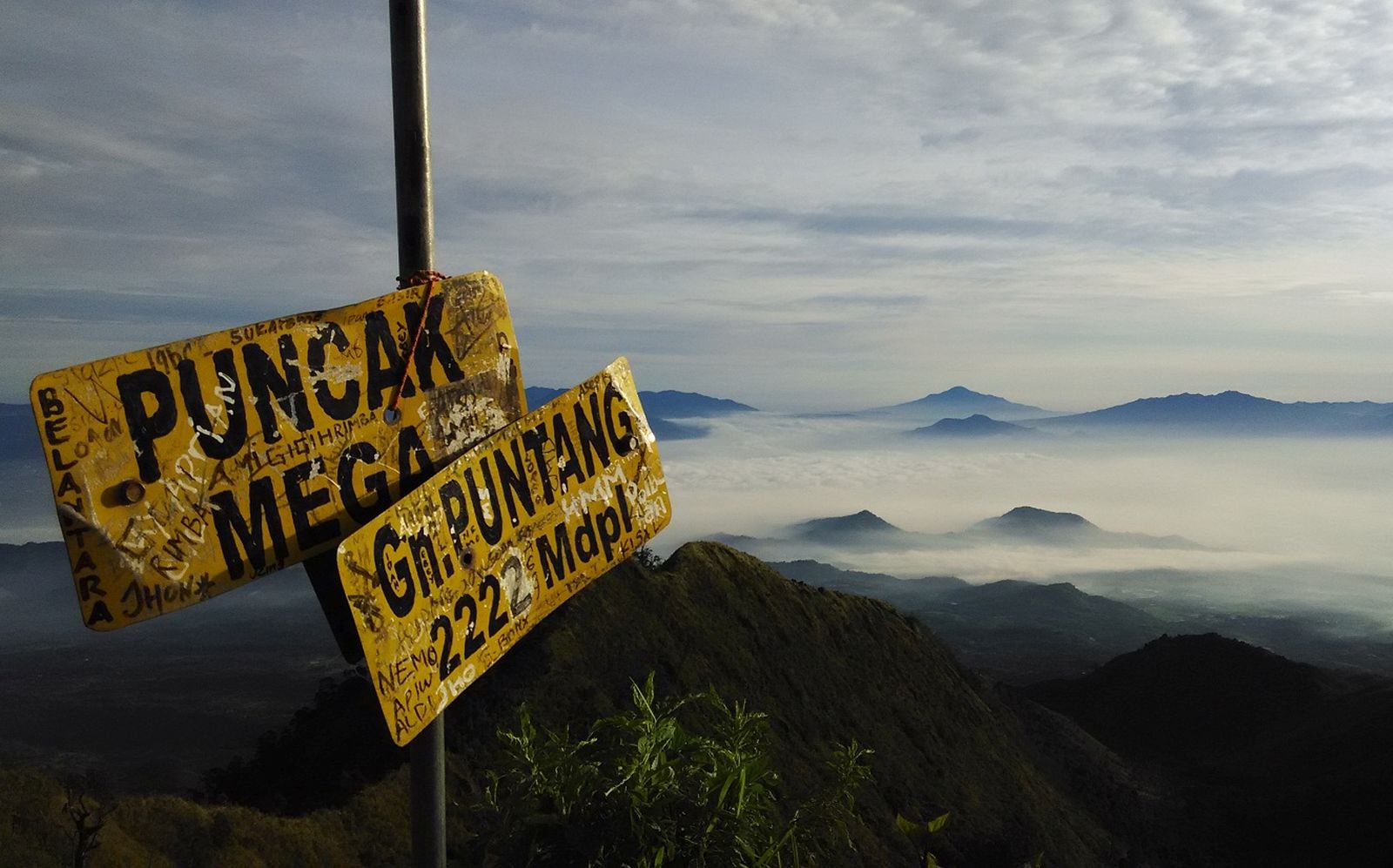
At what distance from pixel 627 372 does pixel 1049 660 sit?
10026 cm

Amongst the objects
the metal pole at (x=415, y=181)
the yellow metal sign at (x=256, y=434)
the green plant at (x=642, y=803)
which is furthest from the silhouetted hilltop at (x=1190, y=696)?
the yellow metal sign at (x=256, y=434)

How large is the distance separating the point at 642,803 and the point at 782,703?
59.7ft

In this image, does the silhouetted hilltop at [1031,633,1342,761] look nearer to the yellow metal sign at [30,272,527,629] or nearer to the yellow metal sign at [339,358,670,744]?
the yellow metal sign at [339,358,670,744]

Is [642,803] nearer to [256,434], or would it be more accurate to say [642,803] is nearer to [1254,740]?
[256,434]

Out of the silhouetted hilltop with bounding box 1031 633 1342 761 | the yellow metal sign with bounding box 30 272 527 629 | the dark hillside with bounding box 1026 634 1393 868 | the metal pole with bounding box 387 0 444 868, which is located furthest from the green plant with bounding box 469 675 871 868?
the silhouetted hilltop with bounding box 1031 633 1342 761

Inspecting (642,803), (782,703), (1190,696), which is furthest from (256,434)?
(1190,696)

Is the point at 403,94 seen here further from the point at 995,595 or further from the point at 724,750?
the point at 995,595

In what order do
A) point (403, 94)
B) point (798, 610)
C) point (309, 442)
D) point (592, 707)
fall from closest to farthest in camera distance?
point (309, 442) → point (403, 94) → point (592, 707) → point (798, 610)

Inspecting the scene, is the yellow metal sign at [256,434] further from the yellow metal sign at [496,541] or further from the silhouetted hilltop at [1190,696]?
the silhouetted hilltop at [1190,696]

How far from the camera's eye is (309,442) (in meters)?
2.99

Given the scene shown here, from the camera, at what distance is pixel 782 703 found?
2134cm

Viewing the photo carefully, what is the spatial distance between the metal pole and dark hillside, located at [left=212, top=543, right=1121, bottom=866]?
491 inches

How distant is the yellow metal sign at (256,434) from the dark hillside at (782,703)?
42.9 feet

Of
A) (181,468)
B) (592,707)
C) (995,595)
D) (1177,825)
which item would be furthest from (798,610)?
(995,595)
